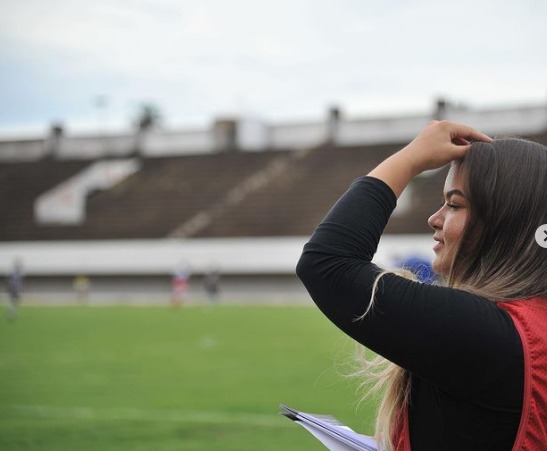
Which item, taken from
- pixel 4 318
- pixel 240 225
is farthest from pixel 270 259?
pixel 4 318

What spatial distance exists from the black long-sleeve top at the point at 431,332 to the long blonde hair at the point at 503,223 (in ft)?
0.22

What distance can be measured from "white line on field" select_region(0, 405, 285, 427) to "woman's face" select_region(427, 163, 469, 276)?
248 inches

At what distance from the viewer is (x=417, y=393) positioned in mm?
1727

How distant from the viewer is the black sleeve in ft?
5.12

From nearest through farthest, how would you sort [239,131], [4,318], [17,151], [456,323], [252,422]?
[456,323], [252,422], [4,318], [239,131], [17,151]

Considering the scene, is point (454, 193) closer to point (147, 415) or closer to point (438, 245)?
point (438, 245)

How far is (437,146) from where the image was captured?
1745 millimetres

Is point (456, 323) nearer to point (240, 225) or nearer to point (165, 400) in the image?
point (165, 400)

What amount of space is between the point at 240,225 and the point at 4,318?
17233 mm

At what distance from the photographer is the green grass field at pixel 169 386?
7375 millimetres

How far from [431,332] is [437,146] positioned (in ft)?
1.18

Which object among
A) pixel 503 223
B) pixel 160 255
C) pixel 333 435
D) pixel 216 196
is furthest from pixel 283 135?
pixel 503 223

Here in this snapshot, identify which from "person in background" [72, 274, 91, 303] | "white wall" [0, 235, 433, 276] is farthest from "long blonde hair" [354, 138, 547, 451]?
"person in background" [72, 274, 91, 303]

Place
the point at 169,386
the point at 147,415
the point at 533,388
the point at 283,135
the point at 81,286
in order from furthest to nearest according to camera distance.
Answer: the point at 283,135
the point at 81,286
the point at 169,386
the point at 147,415
the point at 533,388
